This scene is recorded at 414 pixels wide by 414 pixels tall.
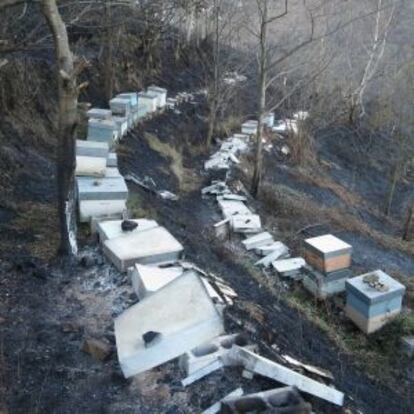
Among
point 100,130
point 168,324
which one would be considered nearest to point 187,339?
point 168,324

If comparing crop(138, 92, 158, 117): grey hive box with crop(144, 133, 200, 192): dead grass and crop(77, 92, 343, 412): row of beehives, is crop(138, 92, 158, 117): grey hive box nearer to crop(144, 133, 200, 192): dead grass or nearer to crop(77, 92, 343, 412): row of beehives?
crop(144, 133, 200, 192): dead grass

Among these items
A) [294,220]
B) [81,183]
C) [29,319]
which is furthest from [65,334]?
[294,220]

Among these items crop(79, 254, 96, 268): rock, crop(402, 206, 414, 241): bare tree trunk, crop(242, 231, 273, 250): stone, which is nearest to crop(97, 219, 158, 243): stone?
crop(79, 254, 96, 268): rock

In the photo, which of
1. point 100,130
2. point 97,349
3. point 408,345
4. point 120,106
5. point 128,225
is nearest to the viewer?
point 97,349

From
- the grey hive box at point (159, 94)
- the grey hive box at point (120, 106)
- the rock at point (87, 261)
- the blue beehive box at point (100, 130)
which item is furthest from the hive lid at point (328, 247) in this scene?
the grey hive box at point (159, 94)

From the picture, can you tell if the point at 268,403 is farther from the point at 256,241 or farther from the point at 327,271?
the point at 256,241

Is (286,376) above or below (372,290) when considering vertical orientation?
above

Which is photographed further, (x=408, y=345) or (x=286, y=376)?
(x=408, y=345)

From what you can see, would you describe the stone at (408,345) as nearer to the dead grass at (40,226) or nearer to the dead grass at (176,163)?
the dead grass at (40,226)
